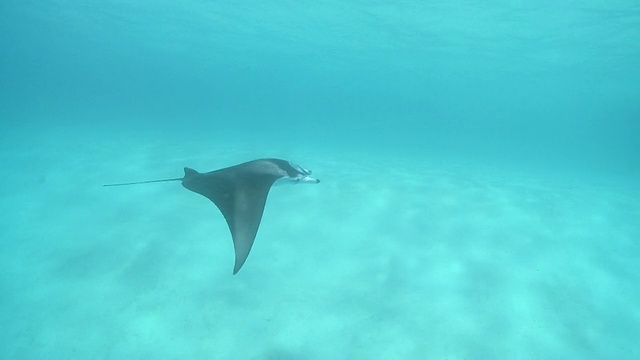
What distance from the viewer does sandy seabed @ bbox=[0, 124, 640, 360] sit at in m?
6.07

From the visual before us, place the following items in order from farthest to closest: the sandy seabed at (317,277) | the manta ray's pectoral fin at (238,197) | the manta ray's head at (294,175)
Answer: the sandy seabed at (317,277) < the manta ray's head at (294,175) < the manta ray's pectoral fin at (238,197)

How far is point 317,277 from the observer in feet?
24.8

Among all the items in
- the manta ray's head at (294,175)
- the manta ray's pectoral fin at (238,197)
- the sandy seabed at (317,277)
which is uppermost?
the manta ray's head at (294,175)

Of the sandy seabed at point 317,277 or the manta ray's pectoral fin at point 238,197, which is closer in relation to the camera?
the manta ray's pectoral fin at point 238,197

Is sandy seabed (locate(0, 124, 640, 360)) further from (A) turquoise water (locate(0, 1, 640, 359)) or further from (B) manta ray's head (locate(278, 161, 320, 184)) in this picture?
(B) manta ray's head (locate(278, 161, 320, 184))

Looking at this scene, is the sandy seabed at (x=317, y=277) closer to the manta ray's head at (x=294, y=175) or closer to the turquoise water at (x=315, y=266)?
the turquoise water at (x=315, y=266)

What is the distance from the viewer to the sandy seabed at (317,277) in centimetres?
607

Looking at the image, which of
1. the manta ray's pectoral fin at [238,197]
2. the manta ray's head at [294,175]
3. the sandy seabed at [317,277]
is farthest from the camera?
the sandy seabed at [317,277]

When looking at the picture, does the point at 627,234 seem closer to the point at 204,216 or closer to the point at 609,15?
the point at 204,216

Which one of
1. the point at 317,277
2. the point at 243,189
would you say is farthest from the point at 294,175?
the point at 317,277

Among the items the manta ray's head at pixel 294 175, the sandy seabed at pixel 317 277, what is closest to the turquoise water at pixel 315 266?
the sandy seabed at pixel 317 277

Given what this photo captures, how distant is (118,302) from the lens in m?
6.77

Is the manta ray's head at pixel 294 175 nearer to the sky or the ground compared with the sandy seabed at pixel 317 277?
nearer to the sky

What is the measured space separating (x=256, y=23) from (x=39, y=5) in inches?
752
